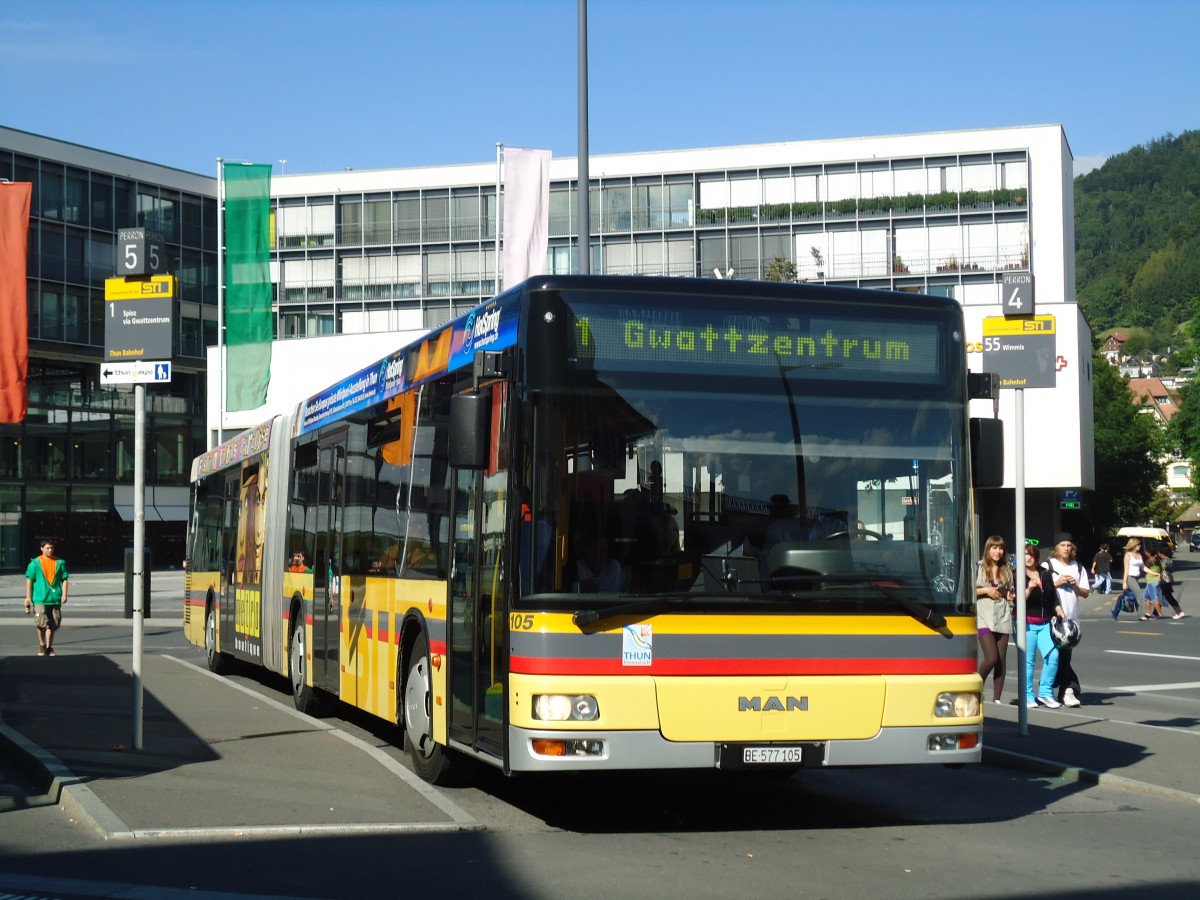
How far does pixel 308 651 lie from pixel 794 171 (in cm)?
6107

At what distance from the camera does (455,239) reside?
7725cm

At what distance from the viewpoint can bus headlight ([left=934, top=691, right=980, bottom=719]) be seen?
897 centimetres

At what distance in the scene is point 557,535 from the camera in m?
8.51

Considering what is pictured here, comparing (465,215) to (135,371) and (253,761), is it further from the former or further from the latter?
(253,761)

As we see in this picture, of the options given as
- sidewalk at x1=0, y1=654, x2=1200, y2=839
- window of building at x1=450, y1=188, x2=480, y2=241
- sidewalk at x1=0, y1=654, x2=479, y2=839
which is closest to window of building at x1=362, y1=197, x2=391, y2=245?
window of building at x1=450, y1=188, x2=480, y2=241

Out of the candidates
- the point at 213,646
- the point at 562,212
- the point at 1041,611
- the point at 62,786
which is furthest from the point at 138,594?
the point at 562,212

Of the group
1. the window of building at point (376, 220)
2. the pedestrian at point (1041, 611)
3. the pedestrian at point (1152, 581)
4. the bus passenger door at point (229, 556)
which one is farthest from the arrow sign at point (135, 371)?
the window of building at point (376, 220)

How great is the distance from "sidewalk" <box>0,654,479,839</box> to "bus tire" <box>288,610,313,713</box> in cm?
24

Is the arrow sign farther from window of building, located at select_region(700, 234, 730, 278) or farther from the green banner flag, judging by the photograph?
window of building, located at select_region(700, 234, 730, 278)

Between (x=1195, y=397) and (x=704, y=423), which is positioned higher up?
(x=1195, y=397)

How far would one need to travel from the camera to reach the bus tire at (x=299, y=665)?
15.4 m

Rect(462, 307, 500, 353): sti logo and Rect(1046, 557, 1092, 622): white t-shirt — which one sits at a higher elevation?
Rect(462, 307, 500, 353): sti logo

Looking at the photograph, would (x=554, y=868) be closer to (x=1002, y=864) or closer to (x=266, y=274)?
(x=1002, y=864)

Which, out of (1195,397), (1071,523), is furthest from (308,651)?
(1195,397)
